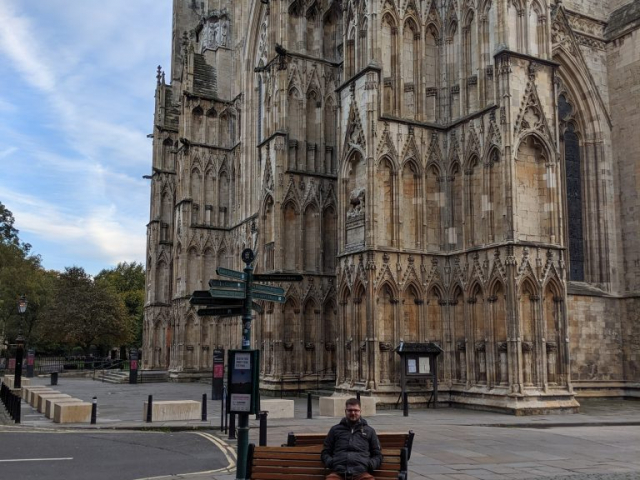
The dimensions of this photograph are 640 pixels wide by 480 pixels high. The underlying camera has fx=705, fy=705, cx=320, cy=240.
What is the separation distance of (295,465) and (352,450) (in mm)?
636

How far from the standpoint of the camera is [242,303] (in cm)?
1020

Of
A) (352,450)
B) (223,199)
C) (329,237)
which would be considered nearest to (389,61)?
(329,237)

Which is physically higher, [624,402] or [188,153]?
[188,153]

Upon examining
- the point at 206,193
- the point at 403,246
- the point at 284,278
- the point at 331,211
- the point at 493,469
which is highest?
the point at 206,193

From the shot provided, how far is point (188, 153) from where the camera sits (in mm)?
39750

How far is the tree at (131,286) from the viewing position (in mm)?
79000

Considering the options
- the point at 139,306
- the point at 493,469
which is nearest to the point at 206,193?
the point at 493,469

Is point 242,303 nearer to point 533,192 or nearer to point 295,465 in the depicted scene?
point 295,465

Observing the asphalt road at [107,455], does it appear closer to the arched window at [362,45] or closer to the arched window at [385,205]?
the arched window at [385,205]

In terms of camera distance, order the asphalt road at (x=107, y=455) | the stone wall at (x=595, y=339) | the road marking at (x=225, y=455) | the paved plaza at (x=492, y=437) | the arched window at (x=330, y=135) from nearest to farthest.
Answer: the road marking at (x=225, y=455), the asphalt road at (x=107, y=455), the paved plaza at (x=492, y=437), the stone wall at (x=595, y=339), the arched window at (x=330, y=135)

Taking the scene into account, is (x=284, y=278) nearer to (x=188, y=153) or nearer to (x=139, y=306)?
(x=188, y=153)

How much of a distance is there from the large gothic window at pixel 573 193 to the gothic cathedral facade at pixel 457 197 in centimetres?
8

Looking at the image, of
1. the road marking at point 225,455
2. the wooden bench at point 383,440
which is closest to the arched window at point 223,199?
the road marking at point 225,455

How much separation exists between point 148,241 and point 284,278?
123 ft
